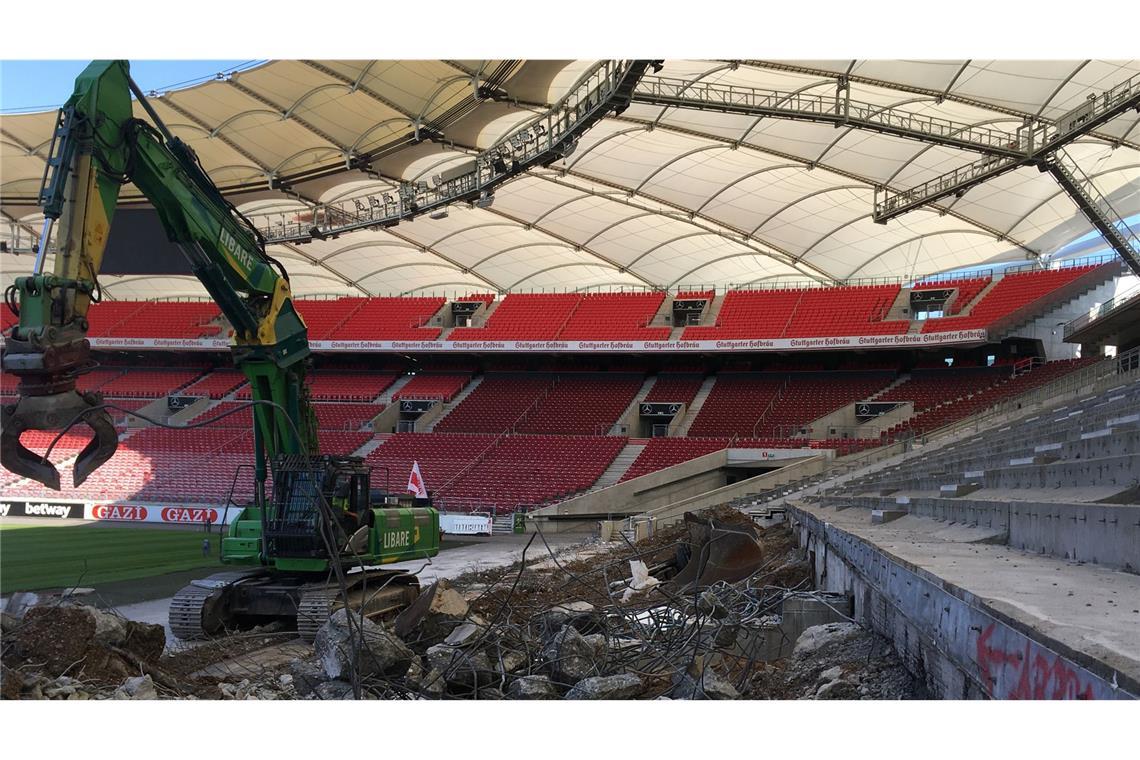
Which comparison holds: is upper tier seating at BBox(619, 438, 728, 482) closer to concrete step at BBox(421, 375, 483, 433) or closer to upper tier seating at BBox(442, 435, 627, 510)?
upper tier seating at BBox(442, 435, 627, 510)

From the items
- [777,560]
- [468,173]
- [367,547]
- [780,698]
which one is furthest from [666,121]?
[780,698]

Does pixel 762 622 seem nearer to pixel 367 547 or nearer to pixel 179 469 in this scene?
pixel 367 547

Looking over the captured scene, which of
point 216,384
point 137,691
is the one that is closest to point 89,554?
point 137,691

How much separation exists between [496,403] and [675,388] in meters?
9.57

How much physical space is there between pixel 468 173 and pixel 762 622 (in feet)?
80.0

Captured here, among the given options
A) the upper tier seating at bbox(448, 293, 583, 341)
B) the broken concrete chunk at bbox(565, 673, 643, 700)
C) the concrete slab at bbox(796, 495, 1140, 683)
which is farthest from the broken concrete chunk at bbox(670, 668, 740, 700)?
the upper tier seating at bbox(448, 293, 583, 341)

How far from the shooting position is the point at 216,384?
52719 mm

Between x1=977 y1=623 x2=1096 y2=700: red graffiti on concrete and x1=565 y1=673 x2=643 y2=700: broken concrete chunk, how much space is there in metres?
2.85

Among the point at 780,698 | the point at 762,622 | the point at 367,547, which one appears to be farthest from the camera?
the point at 367,547

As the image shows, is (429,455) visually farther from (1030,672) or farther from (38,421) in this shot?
(1030,672)

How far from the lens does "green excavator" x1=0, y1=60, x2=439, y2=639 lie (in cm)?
812

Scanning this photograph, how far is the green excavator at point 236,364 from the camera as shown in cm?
812
